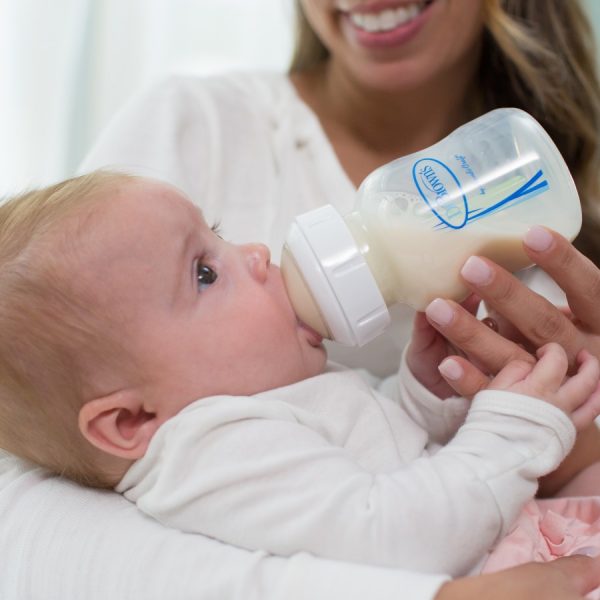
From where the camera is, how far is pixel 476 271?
→ 869 mm

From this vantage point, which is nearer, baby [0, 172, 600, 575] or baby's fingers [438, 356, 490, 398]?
baby [0, 172, 600, 575]

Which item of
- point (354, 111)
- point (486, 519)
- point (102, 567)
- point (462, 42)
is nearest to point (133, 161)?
point (354, 111)

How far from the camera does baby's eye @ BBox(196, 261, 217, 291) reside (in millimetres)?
925

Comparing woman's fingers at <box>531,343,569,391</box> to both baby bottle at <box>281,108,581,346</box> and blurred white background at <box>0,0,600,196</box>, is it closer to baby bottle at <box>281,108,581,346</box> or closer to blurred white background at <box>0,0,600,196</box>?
baby bottle at <box>281,108,581,346</box>

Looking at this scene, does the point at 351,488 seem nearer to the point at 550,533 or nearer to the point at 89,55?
the point at 550,533

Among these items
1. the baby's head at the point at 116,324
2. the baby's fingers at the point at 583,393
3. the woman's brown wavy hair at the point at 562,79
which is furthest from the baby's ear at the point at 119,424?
the woman's brown wavy hair at the point at 562,79

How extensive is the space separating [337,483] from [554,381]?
239 millimetres

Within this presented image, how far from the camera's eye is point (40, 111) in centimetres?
212

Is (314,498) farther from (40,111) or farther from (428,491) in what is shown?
(40,111)

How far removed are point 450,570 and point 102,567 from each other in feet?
1.06

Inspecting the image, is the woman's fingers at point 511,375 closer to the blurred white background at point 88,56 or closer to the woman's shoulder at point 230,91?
the woman's shoulder at point 230,91

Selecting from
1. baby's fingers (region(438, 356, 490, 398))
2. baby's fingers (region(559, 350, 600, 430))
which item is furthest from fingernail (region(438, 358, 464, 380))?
baby's fingers (region(559, 350, 600, 430))

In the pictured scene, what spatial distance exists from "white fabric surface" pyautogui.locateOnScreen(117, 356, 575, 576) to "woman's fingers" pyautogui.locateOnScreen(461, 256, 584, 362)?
0.11 m

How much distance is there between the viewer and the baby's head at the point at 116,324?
856 millimetres
